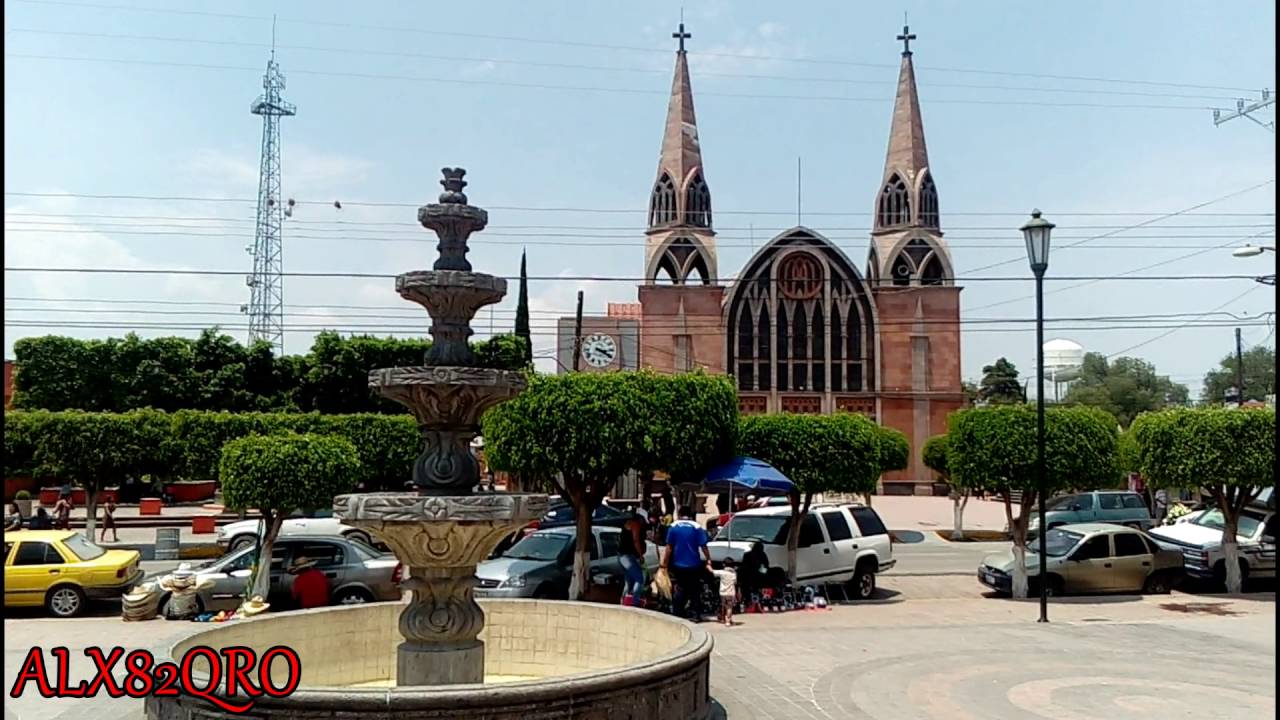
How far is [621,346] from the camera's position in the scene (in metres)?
60.4

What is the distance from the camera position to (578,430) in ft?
53.2

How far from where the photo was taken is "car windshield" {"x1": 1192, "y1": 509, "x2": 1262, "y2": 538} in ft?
70.2

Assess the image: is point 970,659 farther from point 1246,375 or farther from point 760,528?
point 1246,375

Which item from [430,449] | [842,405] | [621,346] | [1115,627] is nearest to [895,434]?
[842,405]

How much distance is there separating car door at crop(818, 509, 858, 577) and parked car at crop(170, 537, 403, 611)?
786 centimetres

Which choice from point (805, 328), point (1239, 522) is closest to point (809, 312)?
point (805, 328)

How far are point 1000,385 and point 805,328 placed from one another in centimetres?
3838

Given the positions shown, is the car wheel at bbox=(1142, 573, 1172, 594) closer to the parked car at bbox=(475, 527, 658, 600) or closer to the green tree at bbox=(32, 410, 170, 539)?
the parked car at bbox=(475, 527, 658, 600)

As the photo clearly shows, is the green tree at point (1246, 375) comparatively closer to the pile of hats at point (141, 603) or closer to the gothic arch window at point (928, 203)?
the gothic arch window at point (928, 203)

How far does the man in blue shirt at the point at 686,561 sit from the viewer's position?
15.2m

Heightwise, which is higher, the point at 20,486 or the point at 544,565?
the point at 544,565

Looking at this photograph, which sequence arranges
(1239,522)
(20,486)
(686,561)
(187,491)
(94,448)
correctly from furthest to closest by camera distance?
(187,491)
(20,486)
(94,448)
(1239,522)
(686,561)

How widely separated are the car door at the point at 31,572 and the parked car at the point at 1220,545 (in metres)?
20.2

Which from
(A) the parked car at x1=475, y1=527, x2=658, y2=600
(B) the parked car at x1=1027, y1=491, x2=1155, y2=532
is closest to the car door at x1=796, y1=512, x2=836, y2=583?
(A) the parked car at x1=475, y1=527, x2=658, y2=600
